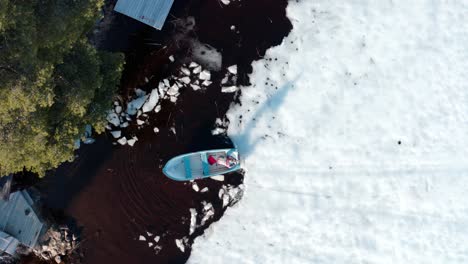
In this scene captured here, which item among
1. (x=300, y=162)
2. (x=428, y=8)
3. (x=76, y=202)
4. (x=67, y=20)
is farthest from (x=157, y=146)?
(x=428, y=8)

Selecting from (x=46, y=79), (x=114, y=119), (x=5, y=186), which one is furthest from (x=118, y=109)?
(x=46, y=79)

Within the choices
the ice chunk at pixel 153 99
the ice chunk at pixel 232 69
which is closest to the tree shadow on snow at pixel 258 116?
the ice chunk at pixel 232 69

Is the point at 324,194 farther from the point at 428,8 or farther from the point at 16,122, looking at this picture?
the point at 16,122

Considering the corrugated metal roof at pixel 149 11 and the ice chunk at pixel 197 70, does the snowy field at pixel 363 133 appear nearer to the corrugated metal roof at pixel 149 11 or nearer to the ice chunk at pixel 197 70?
the ice chunk at pixel 197 70

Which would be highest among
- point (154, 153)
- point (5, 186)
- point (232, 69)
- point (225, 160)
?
point (232, 69)

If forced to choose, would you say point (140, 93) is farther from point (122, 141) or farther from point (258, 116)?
point (258, 116)
